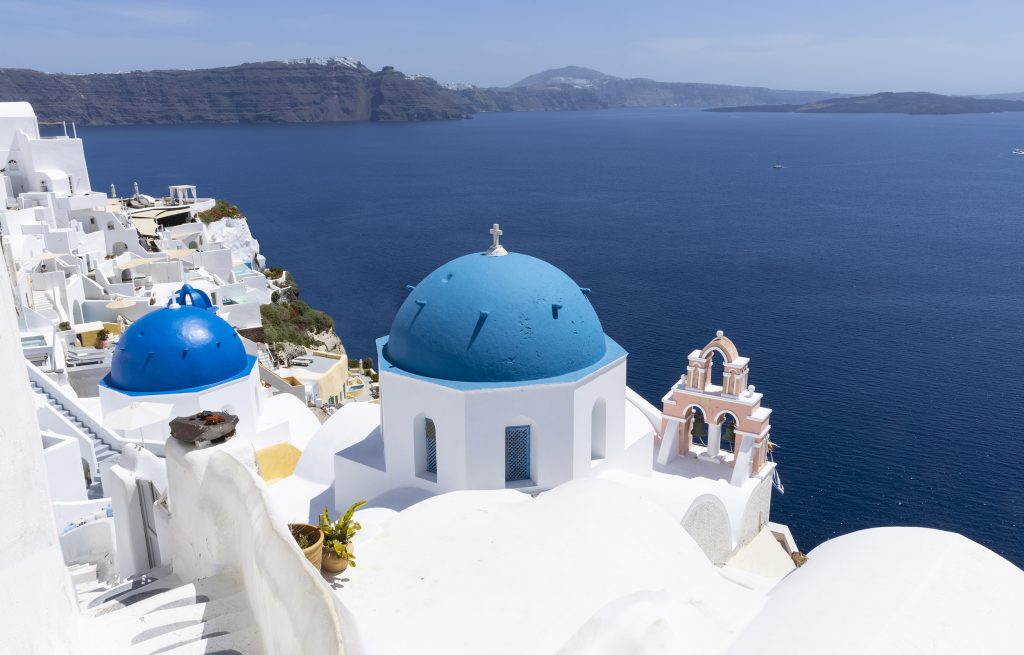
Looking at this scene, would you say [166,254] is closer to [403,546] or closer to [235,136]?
[403,546]

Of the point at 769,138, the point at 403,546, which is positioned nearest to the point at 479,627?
the point at 403,546

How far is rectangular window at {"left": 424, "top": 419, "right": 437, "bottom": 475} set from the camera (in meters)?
11.5

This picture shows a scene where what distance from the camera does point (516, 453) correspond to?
37.2 feet

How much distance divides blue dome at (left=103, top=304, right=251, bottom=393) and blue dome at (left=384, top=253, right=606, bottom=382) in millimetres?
5795

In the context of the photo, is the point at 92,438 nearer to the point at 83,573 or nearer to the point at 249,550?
the point at 83,573

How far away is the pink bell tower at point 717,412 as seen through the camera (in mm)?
15062

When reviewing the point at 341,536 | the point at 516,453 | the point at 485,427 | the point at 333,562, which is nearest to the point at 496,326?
the point at 485,427

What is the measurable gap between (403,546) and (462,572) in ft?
3.13

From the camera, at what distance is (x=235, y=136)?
165 metres

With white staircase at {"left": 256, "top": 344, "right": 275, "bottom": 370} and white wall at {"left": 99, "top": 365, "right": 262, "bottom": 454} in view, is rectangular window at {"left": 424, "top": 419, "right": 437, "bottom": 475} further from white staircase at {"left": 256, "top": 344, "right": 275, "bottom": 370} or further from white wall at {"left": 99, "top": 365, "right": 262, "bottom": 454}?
white staircase at {"left": 256, "top": 344, "right": 275, "bottom": 370}

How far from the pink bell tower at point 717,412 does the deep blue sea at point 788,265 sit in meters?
9.85

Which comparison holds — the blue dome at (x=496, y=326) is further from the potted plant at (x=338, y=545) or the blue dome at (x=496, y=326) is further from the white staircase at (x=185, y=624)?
the white staircase at (x=185, y=624)

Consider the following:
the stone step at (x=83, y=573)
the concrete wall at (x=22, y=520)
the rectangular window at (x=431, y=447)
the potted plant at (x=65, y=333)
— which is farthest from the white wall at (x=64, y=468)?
the concrete wall at (x=22, y=520)

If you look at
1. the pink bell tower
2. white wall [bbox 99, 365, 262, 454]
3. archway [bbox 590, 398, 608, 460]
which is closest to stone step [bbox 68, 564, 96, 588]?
white wall [bbox 99, 365, 262, 454]
